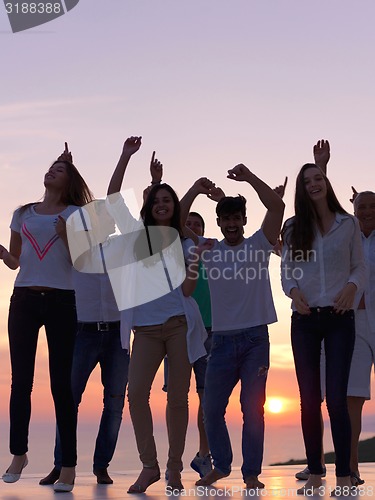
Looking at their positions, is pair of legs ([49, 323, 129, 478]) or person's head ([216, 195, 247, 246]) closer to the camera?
person's head ([216, 195, 247, 246])

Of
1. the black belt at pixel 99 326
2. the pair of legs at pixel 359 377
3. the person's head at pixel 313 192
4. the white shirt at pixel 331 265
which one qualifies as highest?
the person's head at pixel 313 192

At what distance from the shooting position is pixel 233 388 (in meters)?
7.13

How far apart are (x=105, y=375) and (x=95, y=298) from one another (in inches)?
27.0

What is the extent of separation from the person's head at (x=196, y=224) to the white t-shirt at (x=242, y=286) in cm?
173

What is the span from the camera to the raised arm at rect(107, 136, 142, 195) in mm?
7086

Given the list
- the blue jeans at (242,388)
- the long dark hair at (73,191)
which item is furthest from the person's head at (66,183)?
the blue jeans at (242,388)

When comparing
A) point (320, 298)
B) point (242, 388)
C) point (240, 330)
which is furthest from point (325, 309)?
point (242, 388)

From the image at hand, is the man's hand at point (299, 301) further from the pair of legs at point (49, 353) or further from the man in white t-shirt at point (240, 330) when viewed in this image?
the pair of legs at point (49, 353)

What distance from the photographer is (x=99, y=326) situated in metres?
7.43

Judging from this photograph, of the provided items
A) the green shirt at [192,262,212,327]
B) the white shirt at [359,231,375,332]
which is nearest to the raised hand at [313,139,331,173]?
the white shirt at [359,231,375,332]

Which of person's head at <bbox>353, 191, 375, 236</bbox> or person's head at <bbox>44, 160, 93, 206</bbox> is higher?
person's head at <bbox>44, 160, 93, 206</bbox>

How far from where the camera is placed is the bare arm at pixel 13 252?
6910mm

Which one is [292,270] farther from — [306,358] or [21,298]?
[21,298]

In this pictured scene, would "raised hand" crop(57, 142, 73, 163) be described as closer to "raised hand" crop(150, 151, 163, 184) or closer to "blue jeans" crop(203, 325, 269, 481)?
"raised hand" crop(150, 151, 163, 184)
